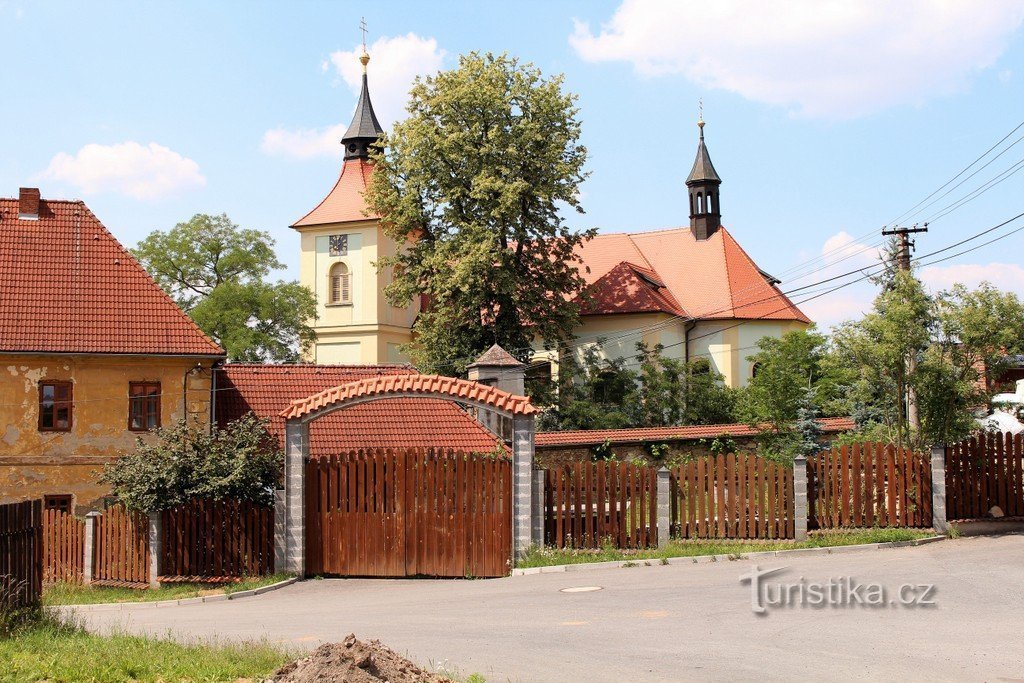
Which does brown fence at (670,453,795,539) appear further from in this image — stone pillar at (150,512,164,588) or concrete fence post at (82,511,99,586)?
concrete fence post at (82,511,99,586)

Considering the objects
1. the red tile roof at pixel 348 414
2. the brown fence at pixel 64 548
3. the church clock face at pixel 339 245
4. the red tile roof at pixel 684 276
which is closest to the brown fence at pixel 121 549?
the brown fence at pixel 64 548

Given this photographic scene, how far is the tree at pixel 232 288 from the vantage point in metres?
47.8

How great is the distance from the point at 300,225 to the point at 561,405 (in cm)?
1909

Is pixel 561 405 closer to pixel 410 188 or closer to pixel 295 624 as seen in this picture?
pixel 410 188

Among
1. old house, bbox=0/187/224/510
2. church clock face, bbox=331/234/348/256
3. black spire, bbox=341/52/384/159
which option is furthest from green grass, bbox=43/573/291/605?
black spire, bbox=341/52/384/159

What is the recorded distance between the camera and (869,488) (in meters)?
18.3

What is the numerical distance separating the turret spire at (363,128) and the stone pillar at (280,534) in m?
37.0

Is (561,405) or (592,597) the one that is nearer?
(592,597)

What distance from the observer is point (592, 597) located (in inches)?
558

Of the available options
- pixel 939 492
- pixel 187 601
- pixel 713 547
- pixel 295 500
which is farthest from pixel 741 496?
pixel 187 601

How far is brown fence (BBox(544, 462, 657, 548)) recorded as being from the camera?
59.6 ft

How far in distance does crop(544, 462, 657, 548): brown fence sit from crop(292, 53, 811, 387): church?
24.6 meters

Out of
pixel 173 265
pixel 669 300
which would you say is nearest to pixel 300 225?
pixel 173 265

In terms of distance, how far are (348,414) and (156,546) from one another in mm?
8538
